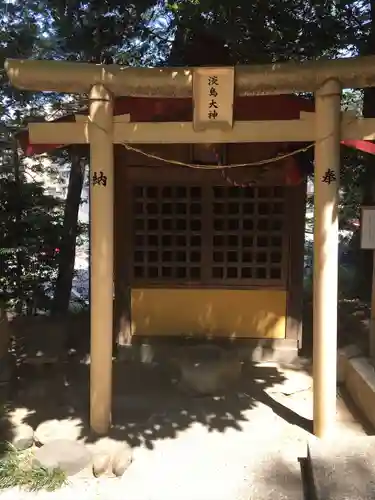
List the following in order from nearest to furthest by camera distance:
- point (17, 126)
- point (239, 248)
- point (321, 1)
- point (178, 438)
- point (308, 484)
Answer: point (308, 484) → point (178, 438) → point (321, 1) → point (239, 248) → point (17, 126)

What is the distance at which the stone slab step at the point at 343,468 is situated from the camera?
3559 millimetres

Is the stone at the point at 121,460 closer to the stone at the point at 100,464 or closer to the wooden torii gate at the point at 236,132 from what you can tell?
the stone at the point at 100,464

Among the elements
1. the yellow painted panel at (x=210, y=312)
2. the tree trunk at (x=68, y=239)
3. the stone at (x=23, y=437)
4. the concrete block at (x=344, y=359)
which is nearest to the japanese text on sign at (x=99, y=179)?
the stone at (x=23, y=437)

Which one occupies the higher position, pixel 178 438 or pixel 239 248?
pixel 239 248

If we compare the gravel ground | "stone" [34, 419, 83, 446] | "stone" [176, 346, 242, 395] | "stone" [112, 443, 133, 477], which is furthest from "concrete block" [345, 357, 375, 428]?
"stone" [34, 419, 83, 446]

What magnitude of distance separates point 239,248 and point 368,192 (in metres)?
2.56

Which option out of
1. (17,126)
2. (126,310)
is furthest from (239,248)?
(17,126)

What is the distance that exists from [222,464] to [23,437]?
194cm

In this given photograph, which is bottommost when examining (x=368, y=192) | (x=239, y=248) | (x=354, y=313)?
(x=354, y=313)

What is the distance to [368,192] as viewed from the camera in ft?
26.8

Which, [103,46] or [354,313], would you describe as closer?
[103,46]

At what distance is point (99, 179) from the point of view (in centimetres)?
482

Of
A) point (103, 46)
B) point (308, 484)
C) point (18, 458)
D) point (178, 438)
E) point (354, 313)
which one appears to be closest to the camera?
point (308, 484)

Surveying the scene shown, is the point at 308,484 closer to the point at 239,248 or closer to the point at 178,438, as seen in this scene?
the point at 178,438
